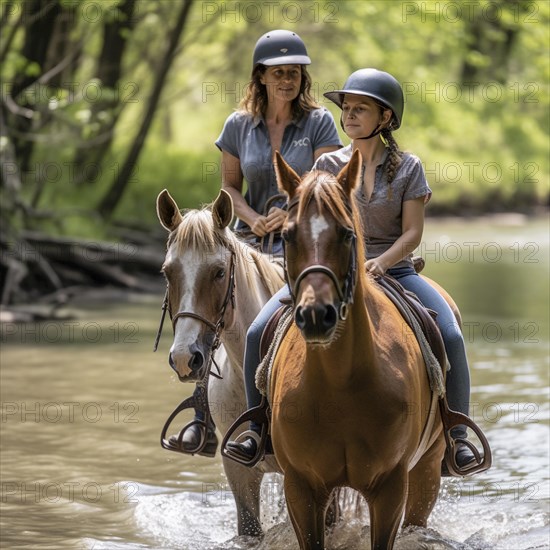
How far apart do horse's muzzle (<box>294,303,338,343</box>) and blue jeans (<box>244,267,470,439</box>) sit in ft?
5.35

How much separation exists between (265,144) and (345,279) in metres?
2.78

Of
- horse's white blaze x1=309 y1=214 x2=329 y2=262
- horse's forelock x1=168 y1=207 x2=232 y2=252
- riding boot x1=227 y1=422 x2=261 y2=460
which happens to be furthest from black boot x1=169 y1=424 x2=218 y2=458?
horse's white blaze x1=309 y1=214 x2=329 y2=262

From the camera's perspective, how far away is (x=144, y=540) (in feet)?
24.8

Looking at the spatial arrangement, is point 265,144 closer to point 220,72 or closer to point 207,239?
point 207,239

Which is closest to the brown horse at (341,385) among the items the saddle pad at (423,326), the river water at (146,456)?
the saddle pad at (423,326)

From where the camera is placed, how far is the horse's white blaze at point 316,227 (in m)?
4.57

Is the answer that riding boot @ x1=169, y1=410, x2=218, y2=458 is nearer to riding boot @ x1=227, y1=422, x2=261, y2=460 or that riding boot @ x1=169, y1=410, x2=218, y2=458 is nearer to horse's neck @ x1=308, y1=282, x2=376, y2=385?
riding boot @ x1=227, y1=422, x2=261, y2=460

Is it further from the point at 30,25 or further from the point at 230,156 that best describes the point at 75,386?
the point at 30,25

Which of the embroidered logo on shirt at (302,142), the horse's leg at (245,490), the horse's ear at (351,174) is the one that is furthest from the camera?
the embroidered logo on shirt at (302,142)

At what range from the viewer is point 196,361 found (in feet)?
18.9

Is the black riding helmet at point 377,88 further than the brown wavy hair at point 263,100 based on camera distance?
No

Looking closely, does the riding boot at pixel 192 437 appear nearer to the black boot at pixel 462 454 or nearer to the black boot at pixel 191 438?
the black boot at pixel 191 438

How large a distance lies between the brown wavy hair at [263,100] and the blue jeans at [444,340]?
60.4 inches

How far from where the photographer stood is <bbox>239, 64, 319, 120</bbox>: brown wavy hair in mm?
7336
